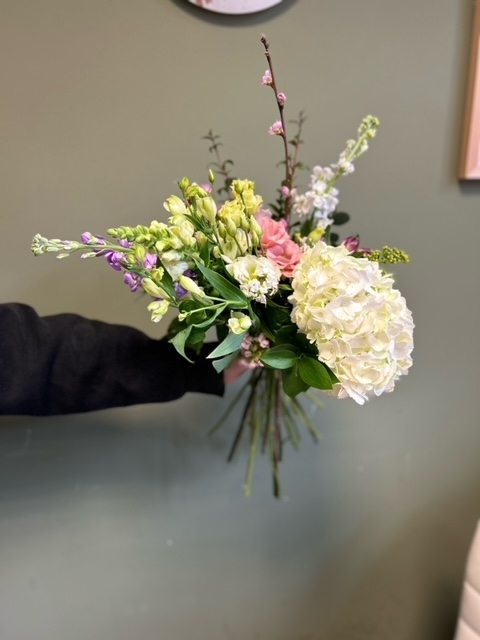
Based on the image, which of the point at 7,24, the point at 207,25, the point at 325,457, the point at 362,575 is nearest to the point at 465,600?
the point at 362,575

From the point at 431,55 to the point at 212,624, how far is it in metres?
1.22

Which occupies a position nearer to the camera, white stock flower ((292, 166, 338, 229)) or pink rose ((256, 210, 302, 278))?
pink rose ((256, 210, 302, 278))

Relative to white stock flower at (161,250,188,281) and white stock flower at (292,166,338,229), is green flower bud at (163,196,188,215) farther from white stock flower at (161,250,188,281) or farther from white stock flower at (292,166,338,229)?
white stock flower at (292,166,338,229)

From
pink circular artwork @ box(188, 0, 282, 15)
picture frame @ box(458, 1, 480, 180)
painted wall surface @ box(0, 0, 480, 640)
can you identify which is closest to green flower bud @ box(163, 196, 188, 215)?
painted wall surface @ box(0, 0, 480, 640)

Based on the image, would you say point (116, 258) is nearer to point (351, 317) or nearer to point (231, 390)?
point (351, 317)

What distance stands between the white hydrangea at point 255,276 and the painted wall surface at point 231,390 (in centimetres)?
41

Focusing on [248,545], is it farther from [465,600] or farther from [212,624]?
[465,600]

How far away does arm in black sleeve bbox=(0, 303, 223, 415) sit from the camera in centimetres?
74

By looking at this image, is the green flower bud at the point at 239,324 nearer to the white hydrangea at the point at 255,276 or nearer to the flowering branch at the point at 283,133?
the white hydrangea at the point at 255,276

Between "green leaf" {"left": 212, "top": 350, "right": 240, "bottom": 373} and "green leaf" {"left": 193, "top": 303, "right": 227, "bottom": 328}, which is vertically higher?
"green leaf" {"left": 193, "top": 303, "right": 227, "bottom": 328}

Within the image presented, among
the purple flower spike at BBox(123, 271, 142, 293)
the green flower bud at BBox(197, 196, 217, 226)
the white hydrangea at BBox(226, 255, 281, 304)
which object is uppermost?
the green flower bud at BBox(197, 196, 217, 226)

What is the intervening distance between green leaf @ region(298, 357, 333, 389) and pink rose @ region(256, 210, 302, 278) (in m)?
0.12

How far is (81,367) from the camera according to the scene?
0.79m

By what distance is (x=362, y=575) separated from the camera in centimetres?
120
